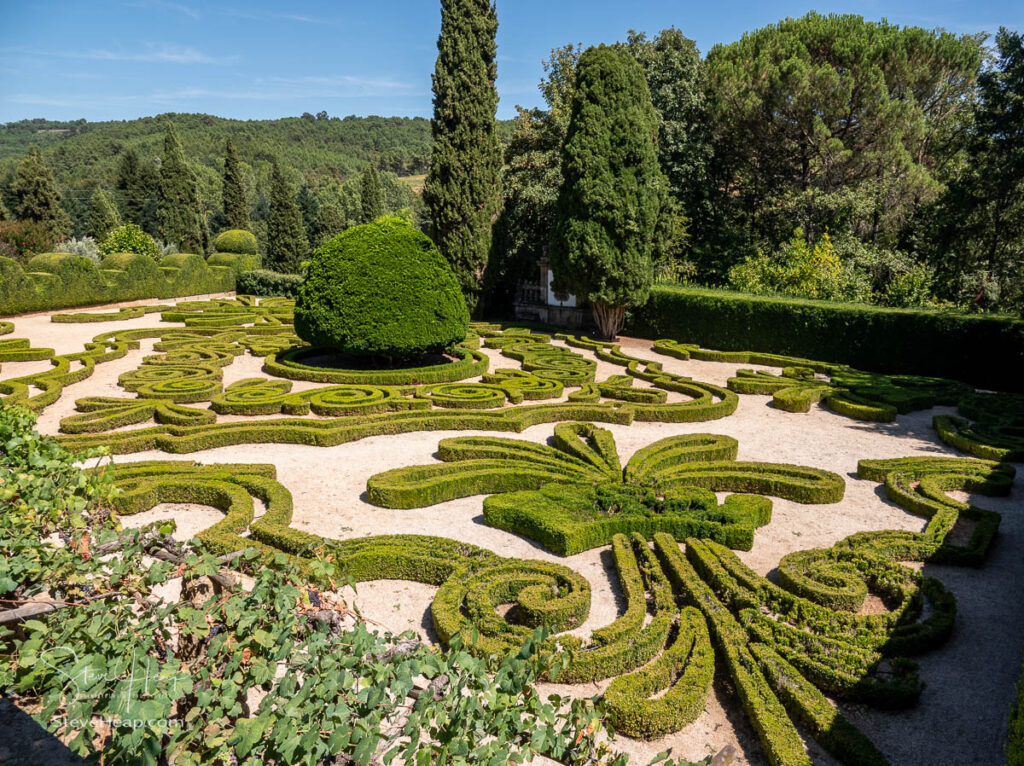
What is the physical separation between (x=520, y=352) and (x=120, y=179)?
55572 millimetres

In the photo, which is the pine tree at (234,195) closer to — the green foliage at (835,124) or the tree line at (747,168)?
the tree line at (747,168)

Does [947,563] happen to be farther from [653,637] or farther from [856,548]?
[653,637]

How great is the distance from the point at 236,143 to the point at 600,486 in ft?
296

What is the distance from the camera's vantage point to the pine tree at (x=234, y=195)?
128 ft

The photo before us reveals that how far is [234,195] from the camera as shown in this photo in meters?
39.3

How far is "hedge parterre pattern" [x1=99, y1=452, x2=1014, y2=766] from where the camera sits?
3.82m

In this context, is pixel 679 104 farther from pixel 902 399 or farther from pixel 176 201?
pixel 176 201

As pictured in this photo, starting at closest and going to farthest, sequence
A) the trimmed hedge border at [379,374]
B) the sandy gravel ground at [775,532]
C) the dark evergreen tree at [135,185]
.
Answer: the sandy gravel ground at [775,532] → the trimmed hedge border at [379,374] → the dark evergreen tree at [135,185]

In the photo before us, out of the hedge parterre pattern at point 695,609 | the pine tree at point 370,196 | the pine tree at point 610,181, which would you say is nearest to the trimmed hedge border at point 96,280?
the pine tree at point 610,181

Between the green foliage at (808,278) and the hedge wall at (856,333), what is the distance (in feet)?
6.22

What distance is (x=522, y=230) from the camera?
22.3m

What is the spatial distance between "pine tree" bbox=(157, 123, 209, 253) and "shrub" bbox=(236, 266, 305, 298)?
14080mm

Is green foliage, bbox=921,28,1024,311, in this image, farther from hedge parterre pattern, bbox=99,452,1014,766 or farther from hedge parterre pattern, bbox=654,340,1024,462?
hedge parterre pattern, bbox=99,452,1014,766

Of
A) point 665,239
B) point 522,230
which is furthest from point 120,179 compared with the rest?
point 665,239
